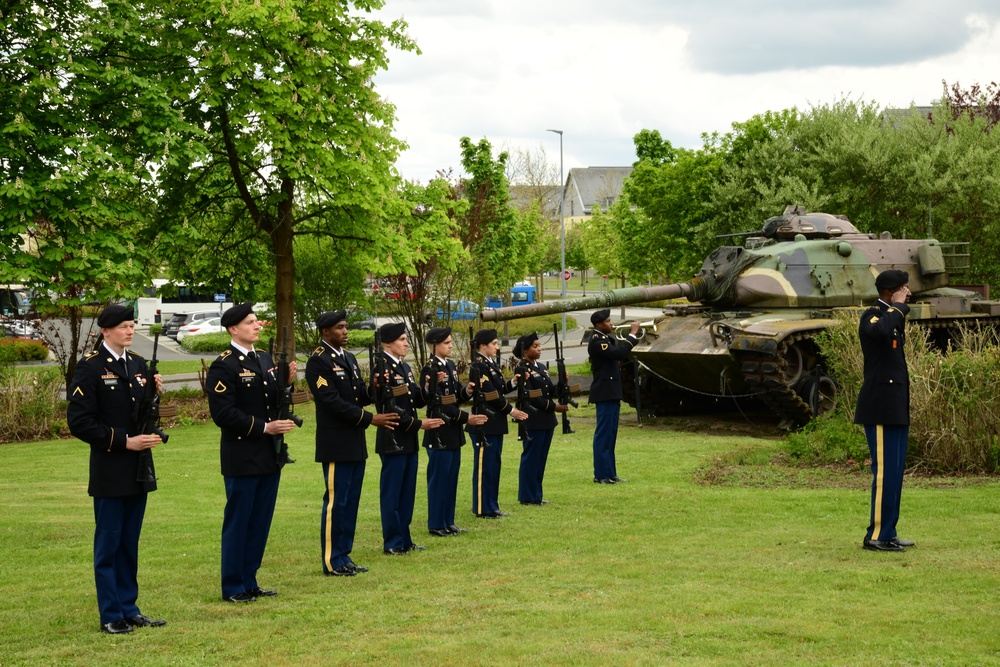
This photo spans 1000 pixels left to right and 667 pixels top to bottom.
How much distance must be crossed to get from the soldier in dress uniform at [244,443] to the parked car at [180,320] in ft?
156

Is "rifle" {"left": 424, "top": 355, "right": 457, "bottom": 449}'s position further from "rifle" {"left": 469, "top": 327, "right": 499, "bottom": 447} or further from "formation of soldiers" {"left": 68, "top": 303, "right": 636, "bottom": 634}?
"rifle" {"left": 469, "top": 327, "right": 499, "bottom": 447}

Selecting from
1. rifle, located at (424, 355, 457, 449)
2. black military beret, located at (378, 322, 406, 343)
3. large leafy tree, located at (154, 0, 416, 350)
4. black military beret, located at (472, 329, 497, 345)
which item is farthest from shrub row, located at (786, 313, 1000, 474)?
large leafy tree, located at (154, 0, 416, 350)

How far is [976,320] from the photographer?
2133cm

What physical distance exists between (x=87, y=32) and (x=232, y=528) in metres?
14.6

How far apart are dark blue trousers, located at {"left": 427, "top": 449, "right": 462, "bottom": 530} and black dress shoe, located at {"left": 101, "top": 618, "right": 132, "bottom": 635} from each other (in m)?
3.91

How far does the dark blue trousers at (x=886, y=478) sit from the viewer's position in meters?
9.41

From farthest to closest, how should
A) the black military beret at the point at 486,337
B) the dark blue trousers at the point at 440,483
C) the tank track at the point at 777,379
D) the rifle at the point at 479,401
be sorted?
the tank track at the point at 777,379
the black military beret at the point at 486,337
the rifle at the point at 479,401
the dark blue trousers at the point at 440,483

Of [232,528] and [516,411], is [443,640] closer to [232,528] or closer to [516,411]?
[232,528]

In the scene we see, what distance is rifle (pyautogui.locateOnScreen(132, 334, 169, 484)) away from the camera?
300 inches

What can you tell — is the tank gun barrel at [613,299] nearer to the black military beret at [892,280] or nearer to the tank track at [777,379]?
the tank track at [777,379]

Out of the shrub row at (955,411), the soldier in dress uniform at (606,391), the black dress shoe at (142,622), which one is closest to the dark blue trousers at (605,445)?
the soldier in dress uniform at (606,391)

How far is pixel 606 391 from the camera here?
14.7 m

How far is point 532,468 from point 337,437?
3896 millimetres

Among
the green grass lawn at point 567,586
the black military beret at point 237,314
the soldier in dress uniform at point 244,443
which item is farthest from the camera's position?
the black military beret at point 237,314
